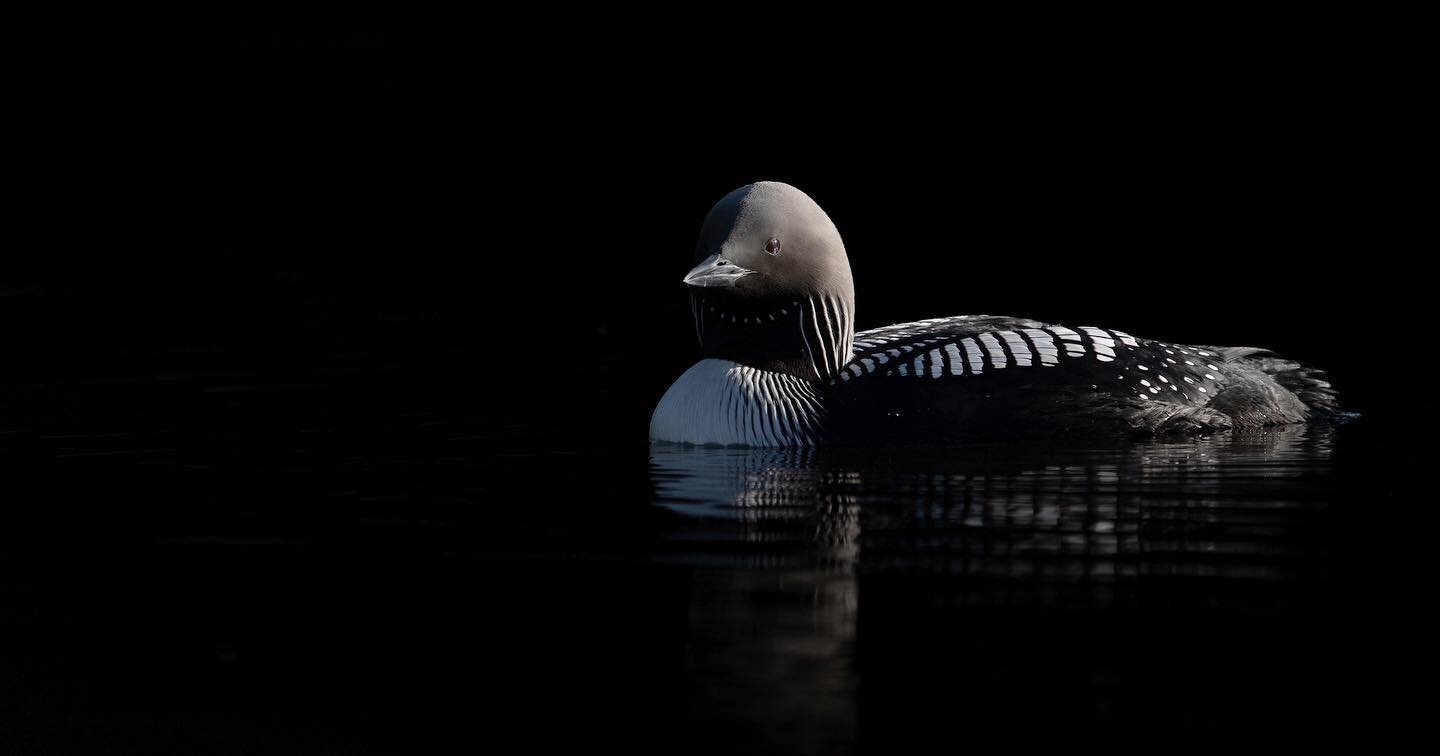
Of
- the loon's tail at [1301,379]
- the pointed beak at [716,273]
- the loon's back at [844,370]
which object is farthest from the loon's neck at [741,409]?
the loon's tail at [1301,379]

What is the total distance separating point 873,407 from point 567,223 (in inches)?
362

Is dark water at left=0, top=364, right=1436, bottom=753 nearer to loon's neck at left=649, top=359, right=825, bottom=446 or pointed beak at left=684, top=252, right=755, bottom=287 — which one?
loon's neck at left=649, top=359, right=825, bottom=446

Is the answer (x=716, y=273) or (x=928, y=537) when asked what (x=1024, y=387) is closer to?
(x=716, y=273)

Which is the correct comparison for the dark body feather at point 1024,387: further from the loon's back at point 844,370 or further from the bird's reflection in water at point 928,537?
the bird's reflection in water at point 928,537

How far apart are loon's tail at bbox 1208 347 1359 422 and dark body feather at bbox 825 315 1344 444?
22 centimetres

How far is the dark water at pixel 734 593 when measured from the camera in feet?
11.2

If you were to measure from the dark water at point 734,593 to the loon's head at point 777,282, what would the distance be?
41cm

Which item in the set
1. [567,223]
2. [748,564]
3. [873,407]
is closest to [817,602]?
[748,564]

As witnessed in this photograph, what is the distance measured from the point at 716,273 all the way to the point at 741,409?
1.48 feet

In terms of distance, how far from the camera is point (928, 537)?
483cm

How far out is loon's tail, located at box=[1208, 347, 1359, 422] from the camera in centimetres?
723

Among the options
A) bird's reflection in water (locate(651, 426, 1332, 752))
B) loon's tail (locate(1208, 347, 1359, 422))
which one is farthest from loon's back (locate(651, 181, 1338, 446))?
loon's tail (locate(1208, 347, 1359, 422))

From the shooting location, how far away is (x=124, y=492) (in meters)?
5.79

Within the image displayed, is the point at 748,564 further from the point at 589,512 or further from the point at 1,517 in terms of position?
the point at 1,517
